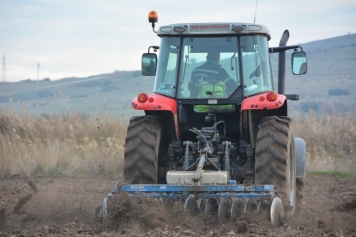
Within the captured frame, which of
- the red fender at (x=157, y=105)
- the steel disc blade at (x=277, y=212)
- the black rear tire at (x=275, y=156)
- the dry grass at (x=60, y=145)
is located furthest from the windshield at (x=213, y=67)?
the dry grass at (x=60, y=145)

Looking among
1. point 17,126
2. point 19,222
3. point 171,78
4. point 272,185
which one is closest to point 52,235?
point 19,222

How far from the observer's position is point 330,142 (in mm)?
→ 15945

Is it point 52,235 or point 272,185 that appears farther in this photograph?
point 272,185

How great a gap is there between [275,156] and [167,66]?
1.90 metres

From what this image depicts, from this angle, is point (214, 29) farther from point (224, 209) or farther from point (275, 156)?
point (224, 209)

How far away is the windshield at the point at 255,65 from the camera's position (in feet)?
26.4

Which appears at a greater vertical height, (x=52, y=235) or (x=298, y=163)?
(x=298, y=163)

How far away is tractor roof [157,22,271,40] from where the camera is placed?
320 inches

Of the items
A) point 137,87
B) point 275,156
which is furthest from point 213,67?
point 137,87

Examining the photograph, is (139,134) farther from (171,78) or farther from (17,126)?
(17,126)

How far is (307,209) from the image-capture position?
909cm

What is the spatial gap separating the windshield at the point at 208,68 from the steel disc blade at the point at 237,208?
1.57 metres

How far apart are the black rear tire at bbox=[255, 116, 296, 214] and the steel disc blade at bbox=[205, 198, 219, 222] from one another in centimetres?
55

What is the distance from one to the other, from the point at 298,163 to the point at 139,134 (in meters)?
2.15
